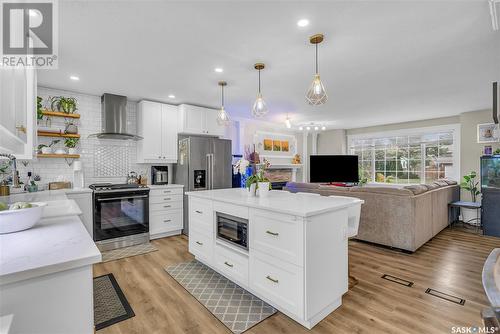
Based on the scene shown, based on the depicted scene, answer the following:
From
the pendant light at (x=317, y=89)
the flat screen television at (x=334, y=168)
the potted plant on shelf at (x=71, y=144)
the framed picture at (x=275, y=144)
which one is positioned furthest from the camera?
the framed picture at (x=275, y=144)

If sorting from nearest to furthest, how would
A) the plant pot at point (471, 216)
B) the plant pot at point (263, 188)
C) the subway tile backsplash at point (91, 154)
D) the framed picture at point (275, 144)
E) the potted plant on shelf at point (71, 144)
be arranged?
the plant pot at point (263, 188), the subway tile backsplash at point (91, 154), the potted plant on shelf at point (71, 144), the plant pot at point (471, 216), the framed picture at point (275, 144)

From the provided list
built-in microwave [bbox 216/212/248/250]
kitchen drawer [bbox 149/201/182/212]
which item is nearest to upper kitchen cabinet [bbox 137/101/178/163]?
kitchen drawer [bbox 149/201/182/212]

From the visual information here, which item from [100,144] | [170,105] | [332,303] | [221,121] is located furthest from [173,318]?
[170,105]

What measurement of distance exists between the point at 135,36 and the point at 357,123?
6012mm

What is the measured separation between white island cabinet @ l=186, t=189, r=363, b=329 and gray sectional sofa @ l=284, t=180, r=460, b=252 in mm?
1594

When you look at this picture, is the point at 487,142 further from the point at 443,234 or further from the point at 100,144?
the point at 100,144

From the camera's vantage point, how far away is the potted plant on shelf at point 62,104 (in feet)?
12.2

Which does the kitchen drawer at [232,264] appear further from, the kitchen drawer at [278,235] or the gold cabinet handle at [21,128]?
the gold cabinet handle at [21,128]

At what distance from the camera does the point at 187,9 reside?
1.86m

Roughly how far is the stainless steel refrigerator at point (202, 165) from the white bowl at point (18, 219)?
3.04 metres

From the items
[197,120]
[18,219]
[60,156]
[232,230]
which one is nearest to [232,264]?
[232,230]

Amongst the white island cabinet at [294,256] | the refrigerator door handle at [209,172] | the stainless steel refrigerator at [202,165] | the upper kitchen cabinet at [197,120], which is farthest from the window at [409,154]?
the white island cabinet at [294,256]

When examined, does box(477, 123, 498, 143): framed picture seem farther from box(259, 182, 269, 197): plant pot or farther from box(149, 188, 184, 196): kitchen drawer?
box(149, 188, 184, 196): kitchen drawer

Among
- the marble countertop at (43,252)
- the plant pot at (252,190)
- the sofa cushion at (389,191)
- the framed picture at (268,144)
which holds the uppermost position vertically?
the framed picture at (268,144)
